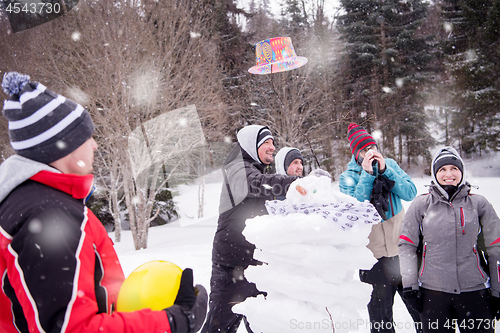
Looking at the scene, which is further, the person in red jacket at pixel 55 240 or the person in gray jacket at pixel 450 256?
the person in gray jacket at pixel 450 256

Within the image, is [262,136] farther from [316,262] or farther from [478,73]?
[478,73]

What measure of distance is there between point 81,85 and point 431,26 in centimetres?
2586

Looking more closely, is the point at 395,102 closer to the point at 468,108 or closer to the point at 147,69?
the point at 468,108

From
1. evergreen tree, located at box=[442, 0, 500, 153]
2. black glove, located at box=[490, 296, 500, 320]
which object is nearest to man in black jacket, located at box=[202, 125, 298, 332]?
black glove, located at box=[490, 296, 500, 320]

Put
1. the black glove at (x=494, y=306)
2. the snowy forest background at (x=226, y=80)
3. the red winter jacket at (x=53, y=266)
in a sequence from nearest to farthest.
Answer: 1. the red winter jacket at (x=53, y=266)
2. the black glove at (x=494, y=306)
3. the snowy forest background at (x=226, y=80)

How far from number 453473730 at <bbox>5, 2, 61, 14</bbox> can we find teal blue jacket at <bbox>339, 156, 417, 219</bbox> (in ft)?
31.0

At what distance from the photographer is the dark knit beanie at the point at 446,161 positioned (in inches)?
98.4

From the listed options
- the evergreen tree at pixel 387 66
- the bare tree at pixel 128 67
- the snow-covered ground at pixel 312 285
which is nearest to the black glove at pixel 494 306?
the snow-covered ground at pixel 312 285

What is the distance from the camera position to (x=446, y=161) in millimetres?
2518

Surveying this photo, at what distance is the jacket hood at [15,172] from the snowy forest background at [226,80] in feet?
5.48

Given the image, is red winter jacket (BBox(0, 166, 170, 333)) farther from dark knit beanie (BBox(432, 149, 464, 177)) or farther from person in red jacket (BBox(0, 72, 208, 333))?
dark knit beanie (BBox(432, 149, 464, 177))

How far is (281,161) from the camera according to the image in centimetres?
325

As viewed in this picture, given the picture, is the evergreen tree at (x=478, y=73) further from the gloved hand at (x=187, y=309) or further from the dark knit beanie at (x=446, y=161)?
the gloved hand at (x=187, y=309)

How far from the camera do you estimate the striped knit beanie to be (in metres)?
1.08
